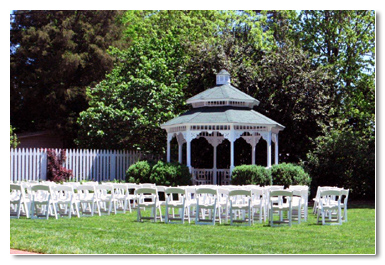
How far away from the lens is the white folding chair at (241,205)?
1412cm

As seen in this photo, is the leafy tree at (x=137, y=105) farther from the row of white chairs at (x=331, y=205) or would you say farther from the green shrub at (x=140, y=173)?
the row of white chairs at (x=331, y=205)

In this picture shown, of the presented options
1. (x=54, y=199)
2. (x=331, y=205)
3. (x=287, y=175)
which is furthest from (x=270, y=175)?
(x=54, y=199)

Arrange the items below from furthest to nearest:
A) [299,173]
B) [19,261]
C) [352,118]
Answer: [352,118], [299,173], [19,261]

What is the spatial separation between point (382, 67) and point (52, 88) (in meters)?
26.1

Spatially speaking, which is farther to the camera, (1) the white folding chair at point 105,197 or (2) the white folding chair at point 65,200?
(1) the white folding chair at point 105,197

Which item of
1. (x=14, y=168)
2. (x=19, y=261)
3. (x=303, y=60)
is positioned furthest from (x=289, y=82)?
(x=19, y=261)

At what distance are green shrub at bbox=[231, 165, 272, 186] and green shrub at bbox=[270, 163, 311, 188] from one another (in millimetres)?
517

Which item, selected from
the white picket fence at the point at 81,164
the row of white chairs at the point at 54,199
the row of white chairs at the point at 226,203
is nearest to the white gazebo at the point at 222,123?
the white picket fence at the point at 81,164

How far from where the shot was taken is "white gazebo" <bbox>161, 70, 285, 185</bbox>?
2358cm

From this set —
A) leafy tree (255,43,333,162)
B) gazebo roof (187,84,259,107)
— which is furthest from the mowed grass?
leafy tree (255,43,333,162)

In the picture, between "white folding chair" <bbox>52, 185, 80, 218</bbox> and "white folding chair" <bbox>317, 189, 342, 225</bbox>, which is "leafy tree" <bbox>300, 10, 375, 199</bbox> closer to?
"white folding chair" <bbox>317, 189, 342, 225</bbox>

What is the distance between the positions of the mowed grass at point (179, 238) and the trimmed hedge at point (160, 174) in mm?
7581

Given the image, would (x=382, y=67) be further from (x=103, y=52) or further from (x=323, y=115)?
(x=103, y=52)

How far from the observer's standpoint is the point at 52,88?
36.0 m
